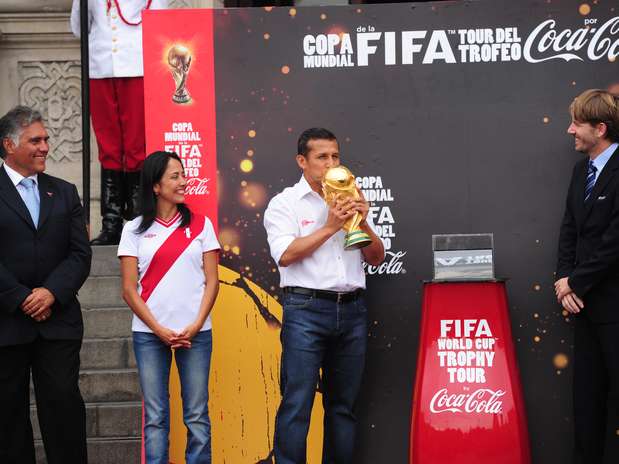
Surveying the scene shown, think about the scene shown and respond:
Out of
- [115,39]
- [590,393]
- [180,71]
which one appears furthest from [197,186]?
[590,393]

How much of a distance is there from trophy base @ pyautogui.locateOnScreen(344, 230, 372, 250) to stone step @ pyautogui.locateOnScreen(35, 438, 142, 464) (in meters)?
2.02

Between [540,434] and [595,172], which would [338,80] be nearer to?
[595,172]

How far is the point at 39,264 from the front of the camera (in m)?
5.04

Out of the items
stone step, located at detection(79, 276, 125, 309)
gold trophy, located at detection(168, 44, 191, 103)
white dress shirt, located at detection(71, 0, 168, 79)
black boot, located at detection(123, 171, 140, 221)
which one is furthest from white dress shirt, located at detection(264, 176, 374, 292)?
white dress shirt, located at detection(71, 0, 168, 79)

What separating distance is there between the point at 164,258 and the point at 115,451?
151 centimetres

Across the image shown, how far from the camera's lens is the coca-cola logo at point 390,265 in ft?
18.3

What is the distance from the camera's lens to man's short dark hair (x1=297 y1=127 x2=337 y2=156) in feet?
16.7

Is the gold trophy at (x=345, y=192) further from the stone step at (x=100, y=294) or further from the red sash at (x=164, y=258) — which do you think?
the stone step at (x=100, y=294)

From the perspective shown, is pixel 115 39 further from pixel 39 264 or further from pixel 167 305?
pixel 167 305

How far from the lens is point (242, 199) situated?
5625mm

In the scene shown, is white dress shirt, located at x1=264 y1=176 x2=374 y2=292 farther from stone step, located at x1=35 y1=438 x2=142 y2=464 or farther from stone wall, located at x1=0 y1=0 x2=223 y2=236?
stone wall, located at x1=0 y1=0 x2=223 y2=236

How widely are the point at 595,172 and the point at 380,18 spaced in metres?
1.40

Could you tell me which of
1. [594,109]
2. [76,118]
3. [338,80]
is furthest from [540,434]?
[76,118]

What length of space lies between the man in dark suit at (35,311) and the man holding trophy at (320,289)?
1024 millimetres
